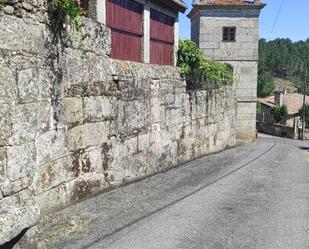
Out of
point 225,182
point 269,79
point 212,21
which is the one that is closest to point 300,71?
point 269,79

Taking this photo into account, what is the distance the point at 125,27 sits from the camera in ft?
32.1

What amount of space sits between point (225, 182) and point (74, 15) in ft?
16.8

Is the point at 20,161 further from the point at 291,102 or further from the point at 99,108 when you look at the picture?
the point at 291,102

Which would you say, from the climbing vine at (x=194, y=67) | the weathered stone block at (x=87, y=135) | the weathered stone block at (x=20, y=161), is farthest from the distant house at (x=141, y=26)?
the weathered stone block at (x=20, y=161)

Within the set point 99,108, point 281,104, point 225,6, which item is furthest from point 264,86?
point 99,108

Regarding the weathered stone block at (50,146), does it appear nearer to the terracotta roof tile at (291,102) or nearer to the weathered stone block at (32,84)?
the weathered stone block at (32,84)

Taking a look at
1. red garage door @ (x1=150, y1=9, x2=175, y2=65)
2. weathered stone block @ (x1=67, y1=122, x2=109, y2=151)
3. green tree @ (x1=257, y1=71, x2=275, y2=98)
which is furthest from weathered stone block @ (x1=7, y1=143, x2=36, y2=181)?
green tree @ (x1=257, y1=71, x2=275, y2=98)

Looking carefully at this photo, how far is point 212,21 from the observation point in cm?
2186

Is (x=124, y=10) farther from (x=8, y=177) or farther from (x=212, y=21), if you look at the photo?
(x=212, y=21)

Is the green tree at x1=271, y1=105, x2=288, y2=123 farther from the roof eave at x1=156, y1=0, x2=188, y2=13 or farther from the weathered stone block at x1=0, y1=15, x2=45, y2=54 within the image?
the weathered stone block at x1=0, y1=15, x2=45, y2=54

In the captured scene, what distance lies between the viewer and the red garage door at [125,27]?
30.1 feet

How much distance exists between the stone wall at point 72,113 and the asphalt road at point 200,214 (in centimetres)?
56

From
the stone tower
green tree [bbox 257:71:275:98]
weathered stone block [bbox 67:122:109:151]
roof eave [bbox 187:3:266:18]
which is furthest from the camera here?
green tree [bbox 257:71:275:98]

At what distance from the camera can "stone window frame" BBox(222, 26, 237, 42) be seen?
21.9m
